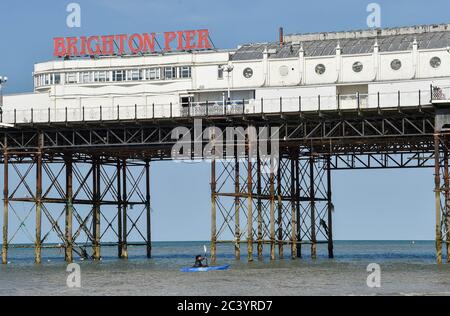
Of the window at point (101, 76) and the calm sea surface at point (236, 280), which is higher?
the window at point (101, 76)

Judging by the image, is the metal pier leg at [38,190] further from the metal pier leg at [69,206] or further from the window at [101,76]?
the window at [101,76]

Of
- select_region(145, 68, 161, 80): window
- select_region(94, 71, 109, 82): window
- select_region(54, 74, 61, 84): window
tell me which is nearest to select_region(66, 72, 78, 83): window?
select_region(54, 74, 61, 84): window

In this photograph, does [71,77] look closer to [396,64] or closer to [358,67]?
[358,67]

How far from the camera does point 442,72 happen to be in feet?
314

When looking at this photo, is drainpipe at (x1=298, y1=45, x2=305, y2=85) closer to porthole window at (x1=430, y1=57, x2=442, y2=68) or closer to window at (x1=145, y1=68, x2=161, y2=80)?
porthole window at (x1=430, y1=57, x2=442, y2=68)

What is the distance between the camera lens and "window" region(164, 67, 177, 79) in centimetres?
10406

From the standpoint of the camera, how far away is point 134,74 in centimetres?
10569

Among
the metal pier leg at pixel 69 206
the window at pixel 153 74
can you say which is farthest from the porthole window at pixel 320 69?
the metal pier leg at pixel 69 206

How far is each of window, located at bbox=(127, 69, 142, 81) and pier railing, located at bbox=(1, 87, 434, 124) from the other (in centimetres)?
297

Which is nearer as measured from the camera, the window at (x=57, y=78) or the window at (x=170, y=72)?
the window at (x=170, y=72)

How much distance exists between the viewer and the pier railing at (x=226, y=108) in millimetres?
95125

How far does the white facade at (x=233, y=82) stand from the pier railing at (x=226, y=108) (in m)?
0.08

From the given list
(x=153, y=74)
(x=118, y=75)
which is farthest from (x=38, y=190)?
(x=153, y=74)

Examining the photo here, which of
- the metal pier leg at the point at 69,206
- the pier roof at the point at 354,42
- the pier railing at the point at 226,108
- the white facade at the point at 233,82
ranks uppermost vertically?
the pier roof at the point at 354,42
